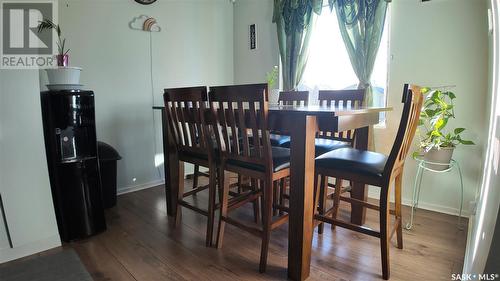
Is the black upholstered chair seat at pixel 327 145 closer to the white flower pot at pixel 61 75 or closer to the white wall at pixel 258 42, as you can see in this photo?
the white wall at pixel 258 42

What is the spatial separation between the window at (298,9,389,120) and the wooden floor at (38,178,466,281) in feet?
4.20

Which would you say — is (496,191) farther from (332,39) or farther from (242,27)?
(242,27)

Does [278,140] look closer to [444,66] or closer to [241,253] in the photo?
[241,253]

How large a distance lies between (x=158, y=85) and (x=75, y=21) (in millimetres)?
948

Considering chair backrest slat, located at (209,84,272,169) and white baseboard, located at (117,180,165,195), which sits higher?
chair backrest slat, located at (209,84,272,169)

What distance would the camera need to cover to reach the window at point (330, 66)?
278 centimetres

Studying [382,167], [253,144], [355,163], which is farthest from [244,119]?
[382,167]

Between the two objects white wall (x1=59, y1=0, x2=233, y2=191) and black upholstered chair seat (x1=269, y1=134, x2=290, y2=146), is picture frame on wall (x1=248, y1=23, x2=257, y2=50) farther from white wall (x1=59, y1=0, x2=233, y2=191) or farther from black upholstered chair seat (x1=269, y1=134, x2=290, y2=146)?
black upholstered chair seat (x1=269, y1=134, x2=290, y2=146)

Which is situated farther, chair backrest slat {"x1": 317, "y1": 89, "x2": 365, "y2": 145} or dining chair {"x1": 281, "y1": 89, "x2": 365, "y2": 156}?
chair backrest slat {"x1": 317, "y1": 89, "x2": 365, "y2": 145}

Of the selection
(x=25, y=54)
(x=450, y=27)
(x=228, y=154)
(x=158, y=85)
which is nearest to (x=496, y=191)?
(x=228, y=154)

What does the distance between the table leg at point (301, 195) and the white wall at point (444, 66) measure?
1568mm

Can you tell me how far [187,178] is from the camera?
3.49 m

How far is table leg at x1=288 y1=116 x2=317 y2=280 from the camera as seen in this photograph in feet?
4.63

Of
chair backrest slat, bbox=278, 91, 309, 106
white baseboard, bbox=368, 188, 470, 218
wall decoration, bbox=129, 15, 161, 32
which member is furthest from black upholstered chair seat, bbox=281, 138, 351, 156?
wall decoration, bbox=129, 15, 161, 32
